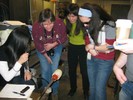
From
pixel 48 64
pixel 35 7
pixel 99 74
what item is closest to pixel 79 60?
pixel 48 64

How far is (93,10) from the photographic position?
6.35 ft

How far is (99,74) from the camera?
211cm

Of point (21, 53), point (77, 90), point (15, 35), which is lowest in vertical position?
point (77, 90)

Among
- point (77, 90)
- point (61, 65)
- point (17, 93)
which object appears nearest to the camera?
point (17, 93)

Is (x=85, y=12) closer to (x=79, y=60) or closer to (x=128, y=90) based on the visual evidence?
(x=128, y=90)

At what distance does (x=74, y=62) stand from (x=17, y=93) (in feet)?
4.59

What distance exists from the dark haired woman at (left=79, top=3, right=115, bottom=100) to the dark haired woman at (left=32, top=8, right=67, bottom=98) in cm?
46

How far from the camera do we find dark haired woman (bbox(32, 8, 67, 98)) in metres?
2.47

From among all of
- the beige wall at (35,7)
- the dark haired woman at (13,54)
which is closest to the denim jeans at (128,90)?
the dark haired woman at (13,54)

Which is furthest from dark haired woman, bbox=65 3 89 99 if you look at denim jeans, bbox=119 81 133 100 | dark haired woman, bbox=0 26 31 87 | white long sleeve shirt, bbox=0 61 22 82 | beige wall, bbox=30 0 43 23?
beige wall, bbox=30 0 43 23

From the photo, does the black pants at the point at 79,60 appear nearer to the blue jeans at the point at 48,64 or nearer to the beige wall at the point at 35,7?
the blue jeans at the point at 48,64

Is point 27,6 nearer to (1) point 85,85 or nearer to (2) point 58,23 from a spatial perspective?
(2) point 58,23

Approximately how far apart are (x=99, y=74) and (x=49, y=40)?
31.3 inches

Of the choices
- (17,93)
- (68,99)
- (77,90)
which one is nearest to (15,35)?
(17,93)
